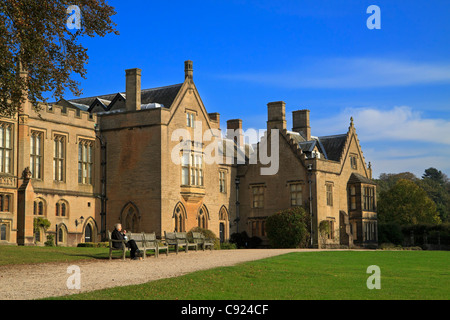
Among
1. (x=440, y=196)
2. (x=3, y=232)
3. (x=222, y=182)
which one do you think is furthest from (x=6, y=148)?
(x=440, y=196)

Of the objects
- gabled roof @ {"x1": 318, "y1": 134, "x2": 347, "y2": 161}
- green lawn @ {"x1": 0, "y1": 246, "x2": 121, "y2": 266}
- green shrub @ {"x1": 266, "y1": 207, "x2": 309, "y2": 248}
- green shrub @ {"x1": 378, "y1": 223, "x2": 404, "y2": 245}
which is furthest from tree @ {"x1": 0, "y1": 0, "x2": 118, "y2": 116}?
green shrub @ {"x1": 378, "y1": 223, "x2": 404, "y2": 245}

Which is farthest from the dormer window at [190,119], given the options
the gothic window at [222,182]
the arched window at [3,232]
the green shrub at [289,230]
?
the arched window at [3,232]

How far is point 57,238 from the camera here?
37.5 m

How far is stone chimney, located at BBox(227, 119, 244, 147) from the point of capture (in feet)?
190

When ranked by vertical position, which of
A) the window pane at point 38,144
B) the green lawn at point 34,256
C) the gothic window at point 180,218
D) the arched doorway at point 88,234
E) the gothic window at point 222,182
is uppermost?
the window pane at point 38,144

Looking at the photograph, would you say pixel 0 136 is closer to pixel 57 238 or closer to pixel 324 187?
pixel 57 238

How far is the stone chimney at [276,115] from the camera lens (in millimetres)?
49947

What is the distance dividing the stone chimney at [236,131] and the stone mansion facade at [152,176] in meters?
3.69

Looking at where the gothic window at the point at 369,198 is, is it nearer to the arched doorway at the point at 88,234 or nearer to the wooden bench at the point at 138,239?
the arched doorway at the point at 88,234

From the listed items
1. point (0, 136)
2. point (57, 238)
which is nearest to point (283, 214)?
point (57, 238)

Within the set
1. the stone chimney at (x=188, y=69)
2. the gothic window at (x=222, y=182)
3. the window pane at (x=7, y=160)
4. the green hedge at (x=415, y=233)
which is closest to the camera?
the window pane at (x=7, y=160)

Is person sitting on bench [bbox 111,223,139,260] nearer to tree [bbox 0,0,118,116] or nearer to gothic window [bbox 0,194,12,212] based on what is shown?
tree [bbox 0,0,118,116]

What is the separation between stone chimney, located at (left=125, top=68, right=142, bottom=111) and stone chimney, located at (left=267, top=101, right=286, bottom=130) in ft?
42.5
